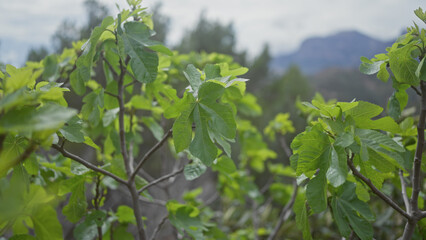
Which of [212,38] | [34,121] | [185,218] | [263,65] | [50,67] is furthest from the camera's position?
[263,65]

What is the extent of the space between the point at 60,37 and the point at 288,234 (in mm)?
3391

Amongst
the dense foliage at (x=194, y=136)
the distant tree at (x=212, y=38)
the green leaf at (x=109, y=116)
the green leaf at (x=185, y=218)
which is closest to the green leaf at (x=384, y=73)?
the dense foliage at (x=194, y=136)

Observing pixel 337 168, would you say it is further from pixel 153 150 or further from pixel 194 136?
pixel 153 150

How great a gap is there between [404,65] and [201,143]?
22.9 inches

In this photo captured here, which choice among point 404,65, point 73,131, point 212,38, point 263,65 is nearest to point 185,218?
point 73,131

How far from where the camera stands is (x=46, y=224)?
26.4 inches

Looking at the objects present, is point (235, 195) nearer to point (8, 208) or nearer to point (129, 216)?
point (129, 216)

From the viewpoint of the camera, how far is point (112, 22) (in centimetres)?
81

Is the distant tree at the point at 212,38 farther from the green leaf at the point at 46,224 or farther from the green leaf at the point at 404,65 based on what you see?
the green leaf at the point at 46,224

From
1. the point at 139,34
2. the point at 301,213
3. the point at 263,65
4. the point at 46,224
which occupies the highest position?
the point at 139,34

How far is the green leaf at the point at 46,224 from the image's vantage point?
0.67m

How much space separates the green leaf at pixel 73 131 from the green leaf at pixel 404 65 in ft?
2.68

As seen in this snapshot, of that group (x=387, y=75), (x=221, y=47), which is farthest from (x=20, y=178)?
(x=221, y=47)

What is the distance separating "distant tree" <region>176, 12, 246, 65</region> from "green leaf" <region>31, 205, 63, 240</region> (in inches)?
329
